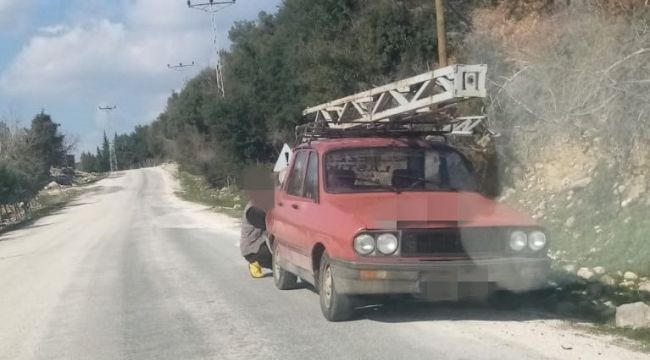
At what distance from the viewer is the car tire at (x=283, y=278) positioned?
10.3 metres

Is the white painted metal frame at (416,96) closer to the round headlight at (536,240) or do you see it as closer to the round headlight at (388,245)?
the round headlight at (388,245)

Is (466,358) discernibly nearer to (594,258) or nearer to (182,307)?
(182,307)

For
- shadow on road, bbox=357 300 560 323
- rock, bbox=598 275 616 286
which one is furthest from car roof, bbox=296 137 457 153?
rock, bbox=598 275 616 286

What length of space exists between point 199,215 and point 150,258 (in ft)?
47.9

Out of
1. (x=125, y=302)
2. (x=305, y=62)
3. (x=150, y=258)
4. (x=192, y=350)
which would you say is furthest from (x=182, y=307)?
(x=305, y=62)

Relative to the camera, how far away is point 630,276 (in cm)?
986

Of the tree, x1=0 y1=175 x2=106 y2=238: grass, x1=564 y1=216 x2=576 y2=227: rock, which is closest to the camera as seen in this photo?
x1=564 y1=216 x2=576 y2=227: rock

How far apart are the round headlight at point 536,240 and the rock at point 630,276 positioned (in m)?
2.75

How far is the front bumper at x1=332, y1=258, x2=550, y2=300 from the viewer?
24.3 feet

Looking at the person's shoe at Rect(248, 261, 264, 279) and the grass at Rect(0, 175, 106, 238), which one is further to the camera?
the grass at Rect(0, 175, 106, 238)

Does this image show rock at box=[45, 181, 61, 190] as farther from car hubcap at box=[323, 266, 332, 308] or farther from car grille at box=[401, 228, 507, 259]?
car grille at box=[401, 228, 507, 259]

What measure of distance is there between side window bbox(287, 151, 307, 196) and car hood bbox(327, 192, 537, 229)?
118 centimetres

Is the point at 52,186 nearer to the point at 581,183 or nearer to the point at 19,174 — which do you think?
the point at 19,174

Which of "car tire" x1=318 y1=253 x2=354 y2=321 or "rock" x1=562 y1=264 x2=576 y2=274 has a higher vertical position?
"car tire" x1=318 y1=253 x2=354 y2=321
